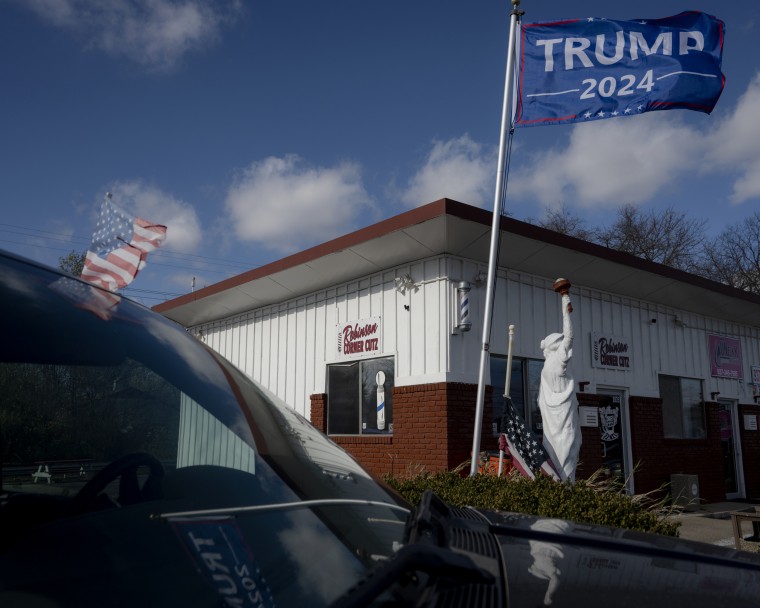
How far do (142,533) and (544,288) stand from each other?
12.5 metres

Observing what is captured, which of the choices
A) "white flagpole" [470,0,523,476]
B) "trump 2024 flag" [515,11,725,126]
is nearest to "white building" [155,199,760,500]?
"white flagpole" [470,0,523,476]

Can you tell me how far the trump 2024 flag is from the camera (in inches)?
383

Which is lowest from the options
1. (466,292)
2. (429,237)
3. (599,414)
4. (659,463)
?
(659,463)

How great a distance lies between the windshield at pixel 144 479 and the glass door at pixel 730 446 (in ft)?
58.4

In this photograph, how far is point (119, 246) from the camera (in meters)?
11.4

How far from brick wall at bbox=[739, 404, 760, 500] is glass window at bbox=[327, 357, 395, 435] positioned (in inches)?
414

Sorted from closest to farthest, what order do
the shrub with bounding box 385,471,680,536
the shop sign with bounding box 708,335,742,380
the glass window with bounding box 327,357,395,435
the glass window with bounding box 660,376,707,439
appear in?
the shrub with bounding box 385,471,680,536 < the glass window with bounding box 327,357,395,435 < the glass window with bounding box 660,376,707,439 < the shop sign with bounding box 708,335,742,380

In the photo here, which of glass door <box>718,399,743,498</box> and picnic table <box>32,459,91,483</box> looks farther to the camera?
glass door <box>718,399,743,498</box>

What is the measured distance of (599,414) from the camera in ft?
45.1

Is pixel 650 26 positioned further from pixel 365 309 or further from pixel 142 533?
pixel 142 533

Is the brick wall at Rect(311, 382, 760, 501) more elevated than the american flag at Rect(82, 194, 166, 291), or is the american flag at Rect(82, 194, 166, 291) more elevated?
the american flag at Rect(82, 194, 166, 291)

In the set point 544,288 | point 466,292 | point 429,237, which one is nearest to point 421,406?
point 466,292

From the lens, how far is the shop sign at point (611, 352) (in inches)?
543

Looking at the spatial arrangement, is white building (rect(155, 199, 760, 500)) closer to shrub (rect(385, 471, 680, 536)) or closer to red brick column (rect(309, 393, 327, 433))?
red brick column (rect(309, 393, 327, 433))
